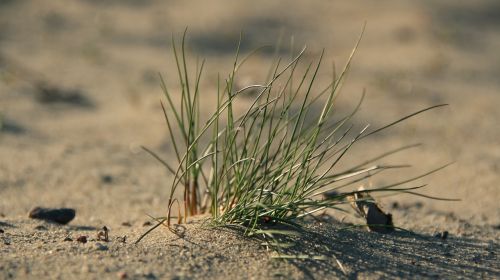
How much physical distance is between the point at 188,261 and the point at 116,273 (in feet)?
0.77

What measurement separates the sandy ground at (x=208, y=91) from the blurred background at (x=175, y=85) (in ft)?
0.06

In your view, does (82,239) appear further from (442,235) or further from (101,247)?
(442,235)

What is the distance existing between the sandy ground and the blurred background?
2 centimetres

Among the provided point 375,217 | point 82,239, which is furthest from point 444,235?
point 82,239

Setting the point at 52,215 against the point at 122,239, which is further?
the point at 52,215

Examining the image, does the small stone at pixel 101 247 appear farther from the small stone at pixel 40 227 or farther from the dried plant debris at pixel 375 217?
the dried plant debris at pixel 375 217

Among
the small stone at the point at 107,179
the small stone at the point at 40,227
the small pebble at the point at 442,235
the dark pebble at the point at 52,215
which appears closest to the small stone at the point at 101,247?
the small stone at the point at 40,227

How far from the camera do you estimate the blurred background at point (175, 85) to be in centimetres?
423

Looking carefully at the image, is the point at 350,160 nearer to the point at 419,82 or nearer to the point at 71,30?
the point at 419,82

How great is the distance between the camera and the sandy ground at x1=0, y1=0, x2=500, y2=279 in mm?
2559

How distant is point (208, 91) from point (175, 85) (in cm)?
33

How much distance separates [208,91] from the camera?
5.86 metres

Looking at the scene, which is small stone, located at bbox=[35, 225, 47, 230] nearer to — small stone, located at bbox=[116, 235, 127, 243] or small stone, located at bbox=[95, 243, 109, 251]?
small stone, located at bbox=[116, 235, 127, 243]

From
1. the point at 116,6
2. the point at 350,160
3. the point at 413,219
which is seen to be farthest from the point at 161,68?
the point at 413,219
